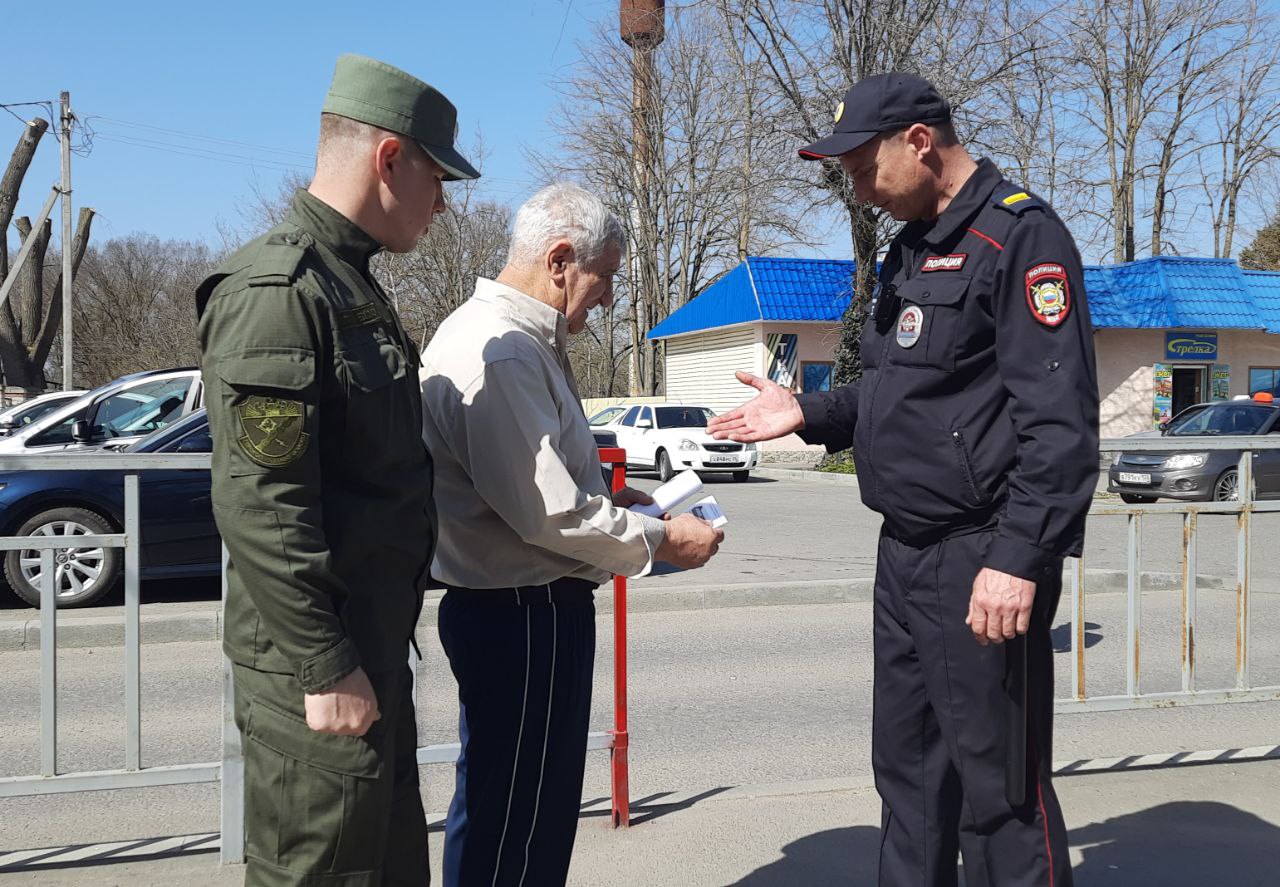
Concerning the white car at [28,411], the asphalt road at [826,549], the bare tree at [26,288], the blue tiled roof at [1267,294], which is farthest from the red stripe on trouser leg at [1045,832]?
the bare tree at [26,288]

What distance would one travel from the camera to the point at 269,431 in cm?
180

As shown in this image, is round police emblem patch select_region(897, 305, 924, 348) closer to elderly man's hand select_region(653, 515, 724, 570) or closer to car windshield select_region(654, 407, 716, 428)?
elderly man's hand select_region(653, 515, 724, 570)

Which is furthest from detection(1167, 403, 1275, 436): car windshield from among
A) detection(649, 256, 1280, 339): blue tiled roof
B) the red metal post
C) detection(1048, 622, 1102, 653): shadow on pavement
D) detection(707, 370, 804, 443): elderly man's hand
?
detection(707, 370, 804, 443): elderly man's hand

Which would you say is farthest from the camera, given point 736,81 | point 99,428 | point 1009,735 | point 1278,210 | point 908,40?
point 1278,210

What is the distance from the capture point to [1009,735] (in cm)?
258

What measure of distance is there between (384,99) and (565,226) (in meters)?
0.61

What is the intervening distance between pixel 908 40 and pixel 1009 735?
21.7 metres

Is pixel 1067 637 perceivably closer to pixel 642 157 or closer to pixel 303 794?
pixel 303 794

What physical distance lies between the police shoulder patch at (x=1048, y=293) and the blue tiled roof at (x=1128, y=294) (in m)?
24.0

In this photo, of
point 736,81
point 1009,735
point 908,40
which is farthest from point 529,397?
point 736,81

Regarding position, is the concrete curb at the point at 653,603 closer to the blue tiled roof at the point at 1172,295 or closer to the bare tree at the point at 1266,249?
the blue tiled roof at the point at 1172,295

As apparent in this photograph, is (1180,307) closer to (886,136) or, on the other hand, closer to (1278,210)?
(1278,210)

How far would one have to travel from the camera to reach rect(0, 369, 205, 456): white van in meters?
10.6

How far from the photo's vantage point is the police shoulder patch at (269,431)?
5.89 ft
